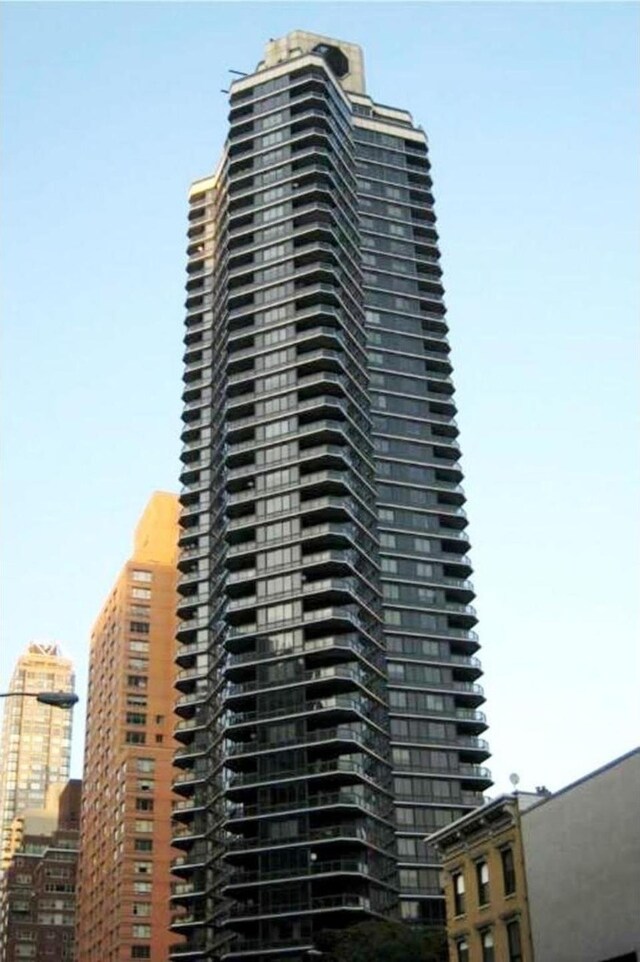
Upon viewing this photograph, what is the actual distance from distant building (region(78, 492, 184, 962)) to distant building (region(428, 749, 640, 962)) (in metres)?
87.3

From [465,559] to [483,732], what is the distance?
1790 cm

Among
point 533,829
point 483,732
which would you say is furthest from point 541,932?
point 483,732

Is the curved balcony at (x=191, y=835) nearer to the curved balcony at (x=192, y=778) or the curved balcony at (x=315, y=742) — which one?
the curved balcony at (x=192, y=778)

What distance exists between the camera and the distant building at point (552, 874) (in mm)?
51625

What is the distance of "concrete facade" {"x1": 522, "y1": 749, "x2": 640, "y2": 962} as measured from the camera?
51.2 metres

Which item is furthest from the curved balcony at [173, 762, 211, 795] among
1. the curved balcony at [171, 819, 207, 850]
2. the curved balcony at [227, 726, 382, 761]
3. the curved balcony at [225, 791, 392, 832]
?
the curved balcony at [225, 791, 392, 832]

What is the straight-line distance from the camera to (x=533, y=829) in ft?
190

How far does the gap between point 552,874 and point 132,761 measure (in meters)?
104

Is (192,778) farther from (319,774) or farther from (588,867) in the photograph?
(588,867)

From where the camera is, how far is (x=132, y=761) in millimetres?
154000

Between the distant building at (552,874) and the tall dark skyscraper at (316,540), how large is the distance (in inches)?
1718

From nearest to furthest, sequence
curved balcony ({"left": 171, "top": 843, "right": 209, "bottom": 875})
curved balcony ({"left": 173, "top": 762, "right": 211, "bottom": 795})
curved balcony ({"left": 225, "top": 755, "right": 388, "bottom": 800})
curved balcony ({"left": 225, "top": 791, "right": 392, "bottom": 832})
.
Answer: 1. curved balcony ({"left": 225, "top": 791, "right": 392, "bottom": 832})
2. curved balcony ({"left": 225, "top": 755, "right": 388, "bottom": 800})
3. curved balcony ({"left": 171, "top": 843, "right": 209, "bottom": 875})
4. curved balcony ({"left": 173, "top": 762, "right": 211, "bottom": 795})

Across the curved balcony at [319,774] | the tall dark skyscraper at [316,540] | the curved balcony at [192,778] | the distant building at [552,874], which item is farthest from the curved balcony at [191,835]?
the distant building at [552,874]

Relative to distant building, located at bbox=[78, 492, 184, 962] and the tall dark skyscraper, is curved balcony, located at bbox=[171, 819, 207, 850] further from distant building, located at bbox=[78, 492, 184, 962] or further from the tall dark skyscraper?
distant building, located at bbox=[78, 492, 184, 962]
